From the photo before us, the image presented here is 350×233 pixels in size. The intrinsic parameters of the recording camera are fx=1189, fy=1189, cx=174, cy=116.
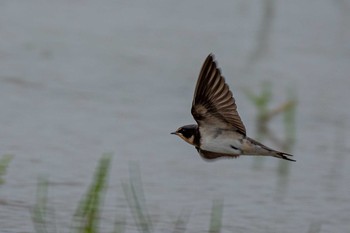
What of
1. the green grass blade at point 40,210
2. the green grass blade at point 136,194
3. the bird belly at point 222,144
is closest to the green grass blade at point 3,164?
the green grass blade at point 40,210

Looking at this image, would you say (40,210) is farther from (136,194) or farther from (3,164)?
(136,194)

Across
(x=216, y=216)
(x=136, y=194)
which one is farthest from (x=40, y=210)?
(x=216, y=216)

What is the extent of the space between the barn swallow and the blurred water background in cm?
91

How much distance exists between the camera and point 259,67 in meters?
9.61

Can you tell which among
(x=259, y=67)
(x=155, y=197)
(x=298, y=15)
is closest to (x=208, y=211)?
(x=155, y=197)

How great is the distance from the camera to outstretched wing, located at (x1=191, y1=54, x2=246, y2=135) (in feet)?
16.8

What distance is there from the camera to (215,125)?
16.9 ft

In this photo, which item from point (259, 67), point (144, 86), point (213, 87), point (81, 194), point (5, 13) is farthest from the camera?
point (5, 13)

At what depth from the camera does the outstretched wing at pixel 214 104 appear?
5.12 meters

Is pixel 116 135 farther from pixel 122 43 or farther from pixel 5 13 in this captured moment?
pixel 5 13

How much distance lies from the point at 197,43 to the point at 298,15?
1.52 m

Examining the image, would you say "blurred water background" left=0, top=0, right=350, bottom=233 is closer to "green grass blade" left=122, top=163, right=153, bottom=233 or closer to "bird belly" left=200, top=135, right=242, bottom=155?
"green grass blade" left=122, top=163, right=153, bottom=233

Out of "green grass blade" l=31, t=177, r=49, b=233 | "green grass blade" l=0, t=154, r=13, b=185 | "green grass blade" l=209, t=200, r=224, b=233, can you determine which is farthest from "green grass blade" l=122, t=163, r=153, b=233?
"green grass blade" l=0, t=154, r=13, b=185

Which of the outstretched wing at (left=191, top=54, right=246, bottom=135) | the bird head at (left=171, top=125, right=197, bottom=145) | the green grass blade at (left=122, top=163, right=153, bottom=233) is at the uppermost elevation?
the outstretched wing at (left=191, top=54, right=246, bottom=135)
